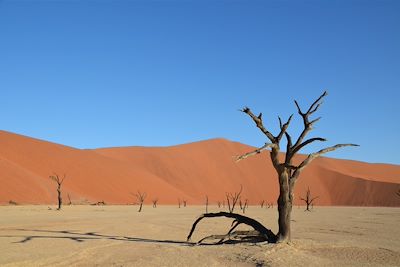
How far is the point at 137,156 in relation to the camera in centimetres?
9125

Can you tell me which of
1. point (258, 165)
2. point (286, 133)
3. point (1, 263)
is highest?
point (258, 165)

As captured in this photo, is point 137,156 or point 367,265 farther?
point 137,156

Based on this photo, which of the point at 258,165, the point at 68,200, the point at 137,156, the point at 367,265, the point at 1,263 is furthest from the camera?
the point at 258,165

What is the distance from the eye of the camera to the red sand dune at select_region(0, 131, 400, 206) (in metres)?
53.0

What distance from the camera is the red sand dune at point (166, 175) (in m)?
53.0

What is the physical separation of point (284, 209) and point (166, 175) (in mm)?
74440

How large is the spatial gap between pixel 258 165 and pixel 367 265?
3762 inches

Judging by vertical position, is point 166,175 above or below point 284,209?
above

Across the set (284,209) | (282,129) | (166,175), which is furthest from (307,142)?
(166,175)

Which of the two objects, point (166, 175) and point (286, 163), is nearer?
point (286, 163)

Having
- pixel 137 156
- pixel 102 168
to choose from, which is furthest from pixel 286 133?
pixel 137 156

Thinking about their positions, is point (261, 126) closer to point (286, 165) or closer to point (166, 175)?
point (286, 165)

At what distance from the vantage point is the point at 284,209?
32.6 ft

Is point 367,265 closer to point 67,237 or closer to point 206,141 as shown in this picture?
point 67,237
